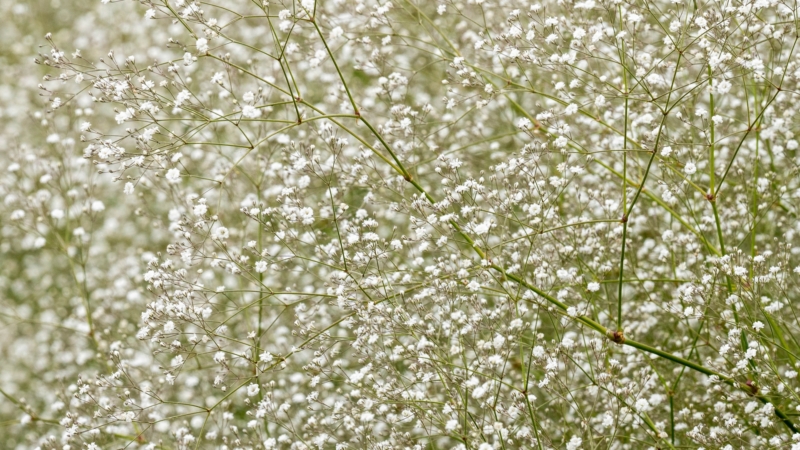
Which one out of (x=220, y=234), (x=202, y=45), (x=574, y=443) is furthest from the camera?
(x=220, y=234)

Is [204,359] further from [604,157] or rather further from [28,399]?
[604,157]

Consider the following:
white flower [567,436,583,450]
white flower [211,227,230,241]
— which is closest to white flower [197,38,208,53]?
white flower [211,227,230,241]

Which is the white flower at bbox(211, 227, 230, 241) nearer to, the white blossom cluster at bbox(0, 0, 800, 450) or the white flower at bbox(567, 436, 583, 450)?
the white blossom cluster at bbox(0, 0, 800, 450)

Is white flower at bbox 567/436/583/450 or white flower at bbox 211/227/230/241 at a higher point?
white flower at bbox 211/227/230/241

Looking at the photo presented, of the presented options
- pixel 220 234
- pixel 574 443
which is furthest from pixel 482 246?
pixel 220 234

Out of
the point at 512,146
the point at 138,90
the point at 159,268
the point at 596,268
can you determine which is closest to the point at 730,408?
the point at 596,268

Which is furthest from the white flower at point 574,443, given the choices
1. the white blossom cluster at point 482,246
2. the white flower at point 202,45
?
the white flower at point 202,45

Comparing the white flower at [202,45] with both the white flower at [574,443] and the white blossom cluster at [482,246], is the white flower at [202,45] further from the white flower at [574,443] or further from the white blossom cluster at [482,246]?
the white flower at [574,443]

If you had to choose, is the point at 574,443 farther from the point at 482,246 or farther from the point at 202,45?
the point at 202,45
